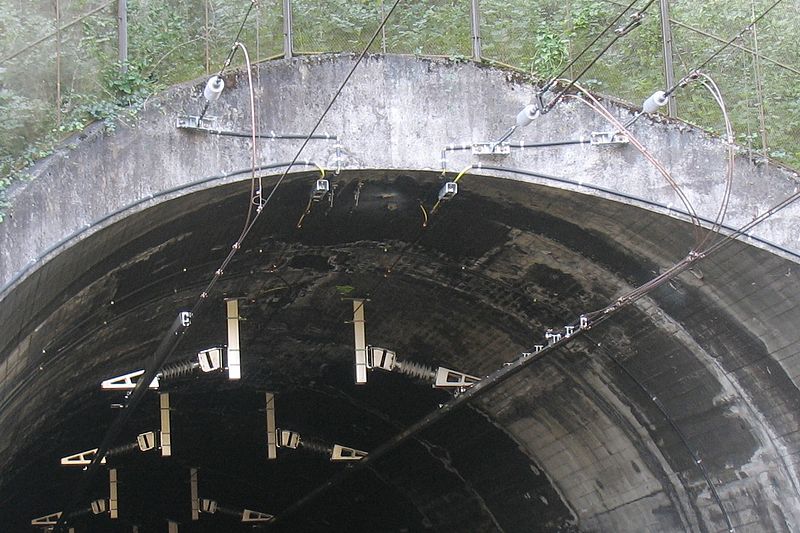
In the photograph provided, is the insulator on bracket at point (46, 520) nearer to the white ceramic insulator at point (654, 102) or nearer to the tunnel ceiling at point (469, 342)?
the tunnel ceiling at point (469, 342)

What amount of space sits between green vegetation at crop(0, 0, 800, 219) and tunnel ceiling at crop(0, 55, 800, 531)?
1190mm

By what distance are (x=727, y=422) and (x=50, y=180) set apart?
25.7 feet

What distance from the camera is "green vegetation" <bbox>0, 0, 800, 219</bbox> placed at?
10.9 meters

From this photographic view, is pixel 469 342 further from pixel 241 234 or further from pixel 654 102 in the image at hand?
pixel 654 102

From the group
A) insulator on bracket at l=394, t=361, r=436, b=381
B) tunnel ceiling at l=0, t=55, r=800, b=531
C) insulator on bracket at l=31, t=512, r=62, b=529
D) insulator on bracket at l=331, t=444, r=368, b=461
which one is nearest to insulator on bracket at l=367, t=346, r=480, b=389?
insulator on bracket at l=394, t=361, r=436, b=381

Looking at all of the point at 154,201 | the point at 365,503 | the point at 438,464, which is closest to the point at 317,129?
the point at 154,201

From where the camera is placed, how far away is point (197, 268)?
13406mm

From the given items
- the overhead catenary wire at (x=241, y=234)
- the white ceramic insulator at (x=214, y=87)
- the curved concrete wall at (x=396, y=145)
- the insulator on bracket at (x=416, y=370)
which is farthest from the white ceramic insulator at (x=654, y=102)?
the insulator on bracket at (x=416, y=370)

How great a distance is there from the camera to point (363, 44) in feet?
40.0

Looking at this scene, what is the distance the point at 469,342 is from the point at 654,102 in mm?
5542

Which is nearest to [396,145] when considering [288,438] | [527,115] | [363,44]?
[363,44]

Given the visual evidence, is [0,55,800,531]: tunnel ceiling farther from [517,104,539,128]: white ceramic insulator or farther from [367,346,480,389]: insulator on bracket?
[517,104,539,128]: white ceramic insulator

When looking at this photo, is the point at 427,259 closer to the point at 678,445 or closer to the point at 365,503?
the point at 678,445

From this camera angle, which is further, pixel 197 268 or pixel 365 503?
pixel 365 503
